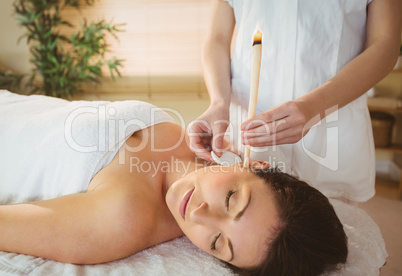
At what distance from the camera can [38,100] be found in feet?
5.28

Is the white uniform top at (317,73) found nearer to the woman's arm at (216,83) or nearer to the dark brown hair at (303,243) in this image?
the woman's arm at (216,83)

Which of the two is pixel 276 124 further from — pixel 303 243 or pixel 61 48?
pixel 61 48

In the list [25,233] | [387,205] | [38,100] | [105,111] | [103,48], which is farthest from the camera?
[103,48]

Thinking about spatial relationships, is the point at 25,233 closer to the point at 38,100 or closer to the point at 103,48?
the point at 38,100

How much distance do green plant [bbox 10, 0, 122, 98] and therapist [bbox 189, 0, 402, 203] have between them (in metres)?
2.32

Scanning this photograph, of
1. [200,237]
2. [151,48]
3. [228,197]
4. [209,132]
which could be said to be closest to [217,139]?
[209,132]

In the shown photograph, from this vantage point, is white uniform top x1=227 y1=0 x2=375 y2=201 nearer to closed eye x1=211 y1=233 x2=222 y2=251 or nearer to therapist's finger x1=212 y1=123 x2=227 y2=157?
therapist's finger x1=212 y1=123 x2=227 y2=157

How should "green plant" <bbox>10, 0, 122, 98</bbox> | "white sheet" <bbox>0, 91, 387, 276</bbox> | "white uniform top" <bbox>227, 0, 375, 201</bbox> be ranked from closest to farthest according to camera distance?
"white sheet" <bbox>0, 91, 387, 276</bbox> < "white uniform top" <bbox>227, 0, 375, 201</bbox> < "green plant" <bbox>10, 0, 122, 98</bbox>

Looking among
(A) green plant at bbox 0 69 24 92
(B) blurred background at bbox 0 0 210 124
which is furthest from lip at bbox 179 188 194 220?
(A) green plant at bbox 0 69 24 92

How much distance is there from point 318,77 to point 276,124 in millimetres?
427

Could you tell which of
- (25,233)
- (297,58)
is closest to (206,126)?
(297,58)

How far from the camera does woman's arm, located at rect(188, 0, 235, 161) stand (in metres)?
1.16

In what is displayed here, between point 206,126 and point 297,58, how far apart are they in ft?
1.47

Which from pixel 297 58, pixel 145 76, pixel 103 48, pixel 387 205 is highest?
pixel 103 48
